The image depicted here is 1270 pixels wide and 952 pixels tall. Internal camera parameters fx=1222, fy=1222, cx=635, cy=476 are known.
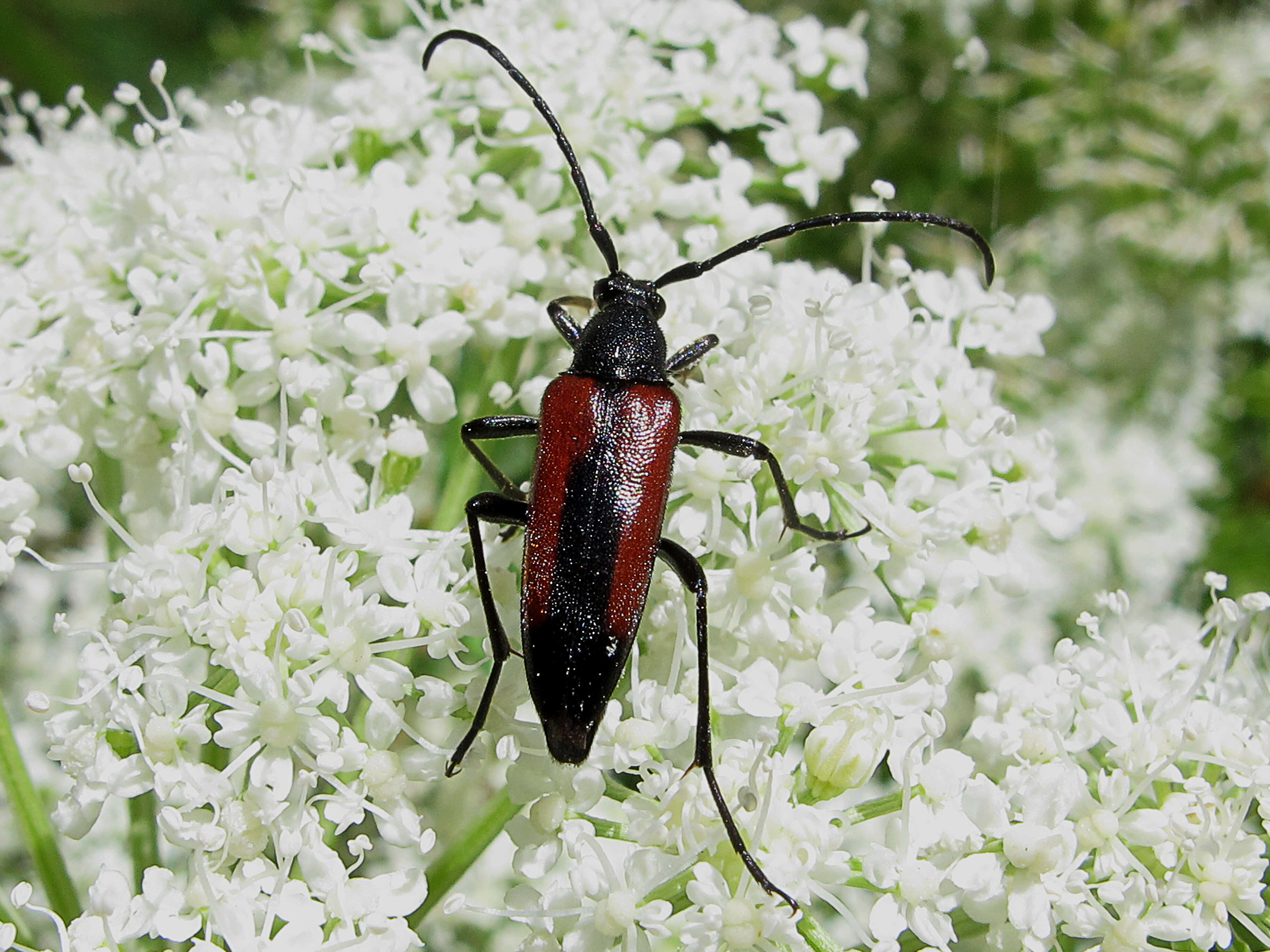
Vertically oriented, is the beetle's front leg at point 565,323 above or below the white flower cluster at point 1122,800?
above

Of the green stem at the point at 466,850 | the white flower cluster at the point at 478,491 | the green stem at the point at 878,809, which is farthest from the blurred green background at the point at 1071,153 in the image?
the green stem at the point at 466,850

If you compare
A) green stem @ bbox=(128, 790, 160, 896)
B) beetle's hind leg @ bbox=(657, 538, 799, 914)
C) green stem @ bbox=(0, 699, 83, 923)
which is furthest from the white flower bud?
green stem @ bbox=(0, 699, 83, 923)

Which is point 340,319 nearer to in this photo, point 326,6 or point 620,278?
point 620,278

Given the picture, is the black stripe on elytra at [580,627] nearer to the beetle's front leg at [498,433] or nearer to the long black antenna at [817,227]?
the beetle's front leg at [498,433]

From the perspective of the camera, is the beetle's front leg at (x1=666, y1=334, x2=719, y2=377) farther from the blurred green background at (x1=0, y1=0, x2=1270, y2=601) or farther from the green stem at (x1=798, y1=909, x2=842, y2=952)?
the blurred green background at (x1=0, y1=0, x2=1270, y2=601)

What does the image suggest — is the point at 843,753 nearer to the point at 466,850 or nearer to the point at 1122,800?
the point at 1122,800

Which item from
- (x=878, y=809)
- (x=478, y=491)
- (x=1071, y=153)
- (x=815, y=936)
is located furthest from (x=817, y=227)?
(x=1071, y=153)

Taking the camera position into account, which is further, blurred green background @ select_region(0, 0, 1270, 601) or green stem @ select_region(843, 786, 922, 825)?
blurred green background @ select_region(0, 0, 1270, 601)
